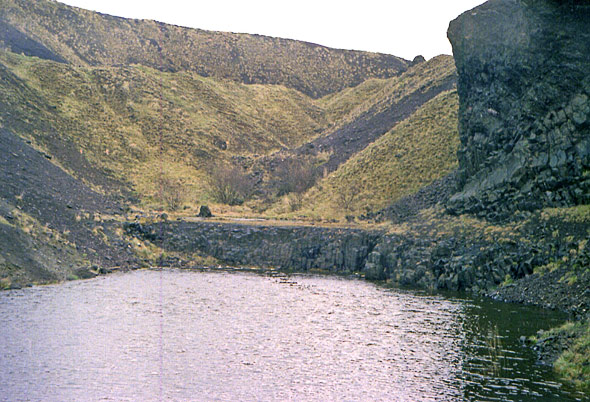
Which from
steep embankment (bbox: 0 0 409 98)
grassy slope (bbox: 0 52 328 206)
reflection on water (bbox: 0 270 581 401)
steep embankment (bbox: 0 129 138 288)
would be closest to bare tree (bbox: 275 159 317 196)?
grassy slope (bbox: 0 52 328 206)

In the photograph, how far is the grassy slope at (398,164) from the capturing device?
6262 cm

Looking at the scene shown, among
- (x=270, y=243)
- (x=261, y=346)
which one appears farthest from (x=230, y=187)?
(x=261, y=346)

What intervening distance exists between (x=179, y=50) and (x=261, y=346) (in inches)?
4470

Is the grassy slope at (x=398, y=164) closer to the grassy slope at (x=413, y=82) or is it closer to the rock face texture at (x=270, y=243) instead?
the rock face texture at (x=270, y=243)

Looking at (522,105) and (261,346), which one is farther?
(522,105)

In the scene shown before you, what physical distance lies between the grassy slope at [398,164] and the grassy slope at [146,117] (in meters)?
19.1

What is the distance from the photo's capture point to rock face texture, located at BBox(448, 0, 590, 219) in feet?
126

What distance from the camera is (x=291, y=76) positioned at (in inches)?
5546

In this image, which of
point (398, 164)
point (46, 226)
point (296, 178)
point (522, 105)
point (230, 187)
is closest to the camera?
point (522, 105)

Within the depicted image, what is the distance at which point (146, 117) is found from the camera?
97.9 metres

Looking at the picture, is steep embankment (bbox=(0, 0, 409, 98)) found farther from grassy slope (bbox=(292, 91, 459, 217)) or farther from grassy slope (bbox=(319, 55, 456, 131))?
grassy slope (bbox=(292, 91, 459, 217))

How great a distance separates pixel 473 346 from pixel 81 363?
14483mm

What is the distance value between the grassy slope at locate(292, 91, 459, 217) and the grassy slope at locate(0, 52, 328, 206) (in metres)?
19.1

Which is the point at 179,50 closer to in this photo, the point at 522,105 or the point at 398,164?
the point at 398,164
